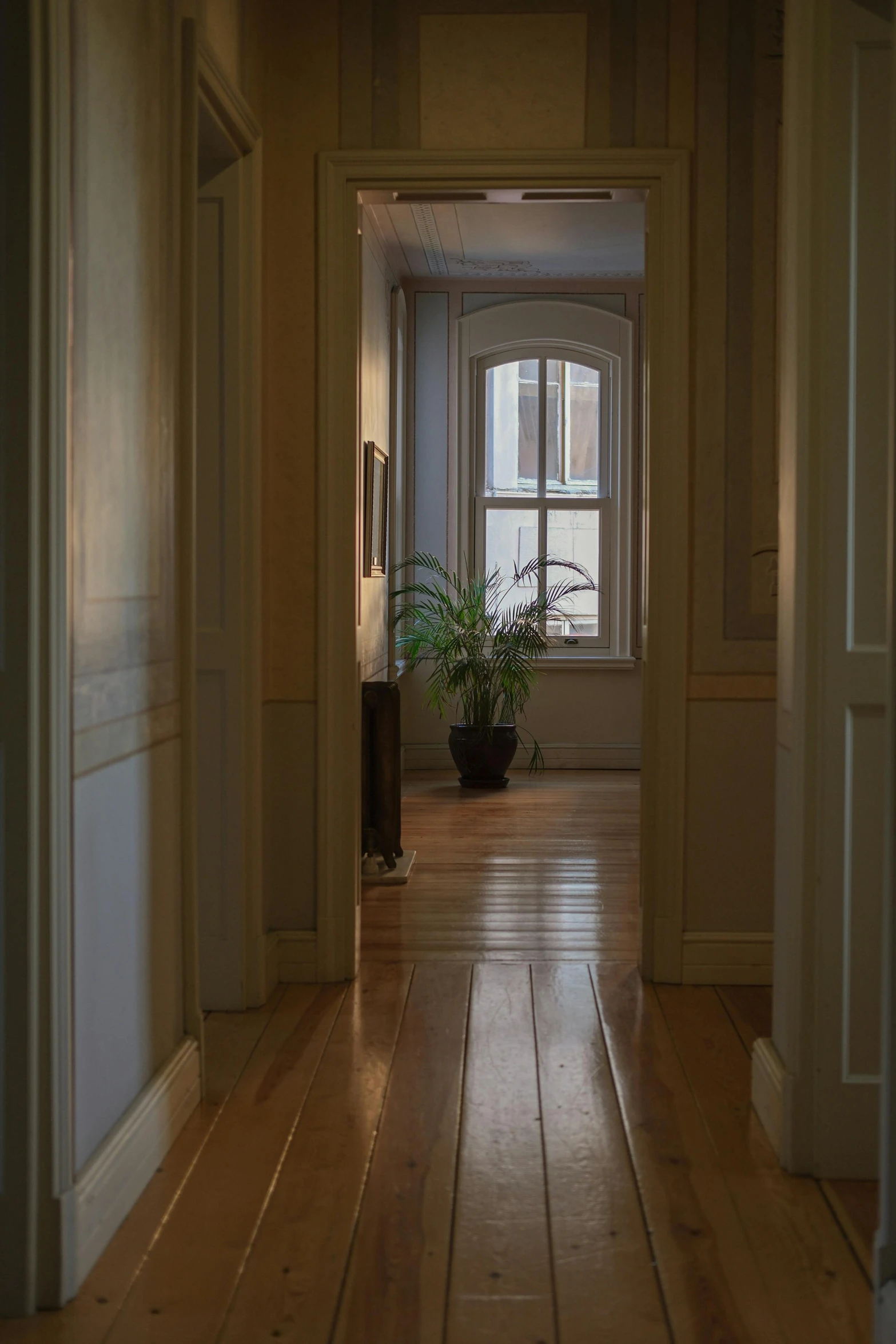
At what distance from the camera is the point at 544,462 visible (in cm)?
927

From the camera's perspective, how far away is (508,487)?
366 inches

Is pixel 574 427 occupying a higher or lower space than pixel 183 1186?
higher

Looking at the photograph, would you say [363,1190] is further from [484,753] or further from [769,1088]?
[484,753]

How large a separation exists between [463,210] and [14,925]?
6.14m

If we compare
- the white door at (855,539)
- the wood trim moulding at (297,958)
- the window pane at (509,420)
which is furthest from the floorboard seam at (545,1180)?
the window pane at (509,420)

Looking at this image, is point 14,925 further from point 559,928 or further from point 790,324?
point 559,928

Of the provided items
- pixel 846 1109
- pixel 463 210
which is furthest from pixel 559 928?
pixel 463 210

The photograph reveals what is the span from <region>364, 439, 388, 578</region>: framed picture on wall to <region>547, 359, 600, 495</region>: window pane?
1.72 m

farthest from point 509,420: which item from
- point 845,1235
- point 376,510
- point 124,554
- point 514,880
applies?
point 845,1235

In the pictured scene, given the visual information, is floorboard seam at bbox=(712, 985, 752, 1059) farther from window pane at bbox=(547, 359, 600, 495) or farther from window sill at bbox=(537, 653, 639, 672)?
window pane at bbox=(547, 359, 600, 495)

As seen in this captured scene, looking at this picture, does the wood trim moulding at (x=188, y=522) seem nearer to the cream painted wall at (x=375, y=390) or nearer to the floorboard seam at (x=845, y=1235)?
the floorboard seam at (x=845, y=1235)

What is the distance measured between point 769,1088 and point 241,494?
216 cm

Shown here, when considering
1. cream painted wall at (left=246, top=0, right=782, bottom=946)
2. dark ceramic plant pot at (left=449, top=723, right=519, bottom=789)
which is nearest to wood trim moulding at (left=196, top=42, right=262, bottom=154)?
cream painted wall at (left=246, top=0, right=782, bottom=946)

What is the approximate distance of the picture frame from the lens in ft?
22.8
